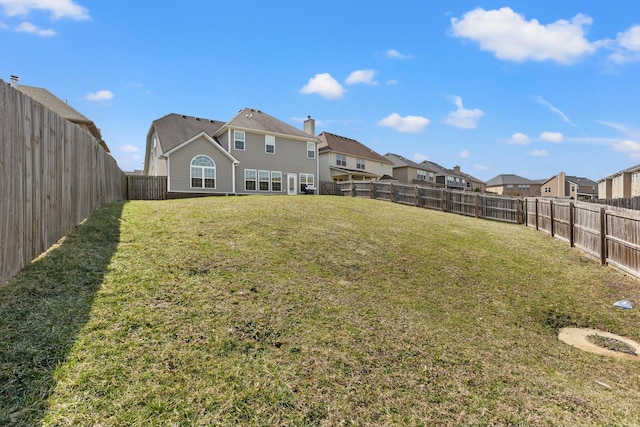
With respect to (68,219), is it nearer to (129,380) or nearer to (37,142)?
(37,142)

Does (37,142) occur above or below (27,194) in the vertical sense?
above

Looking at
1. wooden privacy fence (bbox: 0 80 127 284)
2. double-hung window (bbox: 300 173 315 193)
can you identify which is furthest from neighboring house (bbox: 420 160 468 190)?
wooden privacy fence (bbox: 0 80 127 284)

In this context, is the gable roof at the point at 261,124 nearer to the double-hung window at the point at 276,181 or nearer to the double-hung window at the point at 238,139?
the double-hung window at the point at 238,139

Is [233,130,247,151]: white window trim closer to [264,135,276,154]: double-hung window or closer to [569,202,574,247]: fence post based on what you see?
[264,135,276,154]: double-hung window

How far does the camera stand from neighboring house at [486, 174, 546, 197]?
68.8 meters

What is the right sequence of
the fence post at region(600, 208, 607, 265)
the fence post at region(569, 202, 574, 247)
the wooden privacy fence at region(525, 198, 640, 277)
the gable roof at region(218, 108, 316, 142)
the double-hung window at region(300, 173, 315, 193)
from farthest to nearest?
the double-hung window at region(300, 173, 315, 193) → the gable roof at region(218, 108, 316, 142) → the fence post at region(569, 202, 574, 247) → the fence post at region(600, 208, 607, 265) → the wooden privacy fence at region(525, 198, 640, 277)

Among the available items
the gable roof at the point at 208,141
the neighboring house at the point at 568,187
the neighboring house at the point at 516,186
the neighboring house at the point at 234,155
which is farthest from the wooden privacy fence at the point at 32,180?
the neighboring house at the point at 516,186

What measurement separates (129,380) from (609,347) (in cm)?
624

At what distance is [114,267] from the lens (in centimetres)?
501

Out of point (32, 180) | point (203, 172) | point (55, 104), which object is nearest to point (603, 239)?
point (32, 180)

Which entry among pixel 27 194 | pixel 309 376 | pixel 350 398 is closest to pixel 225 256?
pixel 27 194

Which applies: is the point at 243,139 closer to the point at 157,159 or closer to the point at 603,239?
the point at 157,159

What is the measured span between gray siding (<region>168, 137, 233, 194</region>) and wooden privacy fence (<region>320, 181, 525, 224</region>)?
9120mm

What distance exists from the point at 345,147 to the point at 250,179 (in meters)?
16.3
